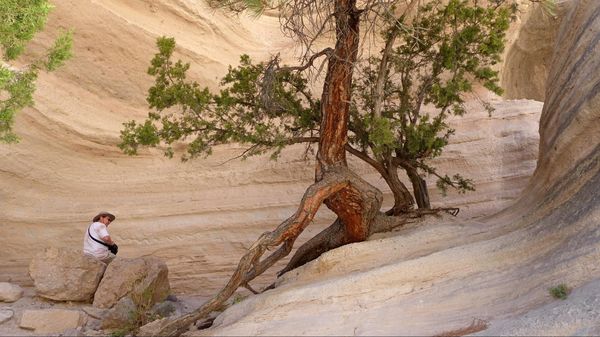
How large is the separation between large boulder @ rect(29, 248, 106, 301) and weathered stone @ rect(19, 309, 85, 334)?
0.57 m

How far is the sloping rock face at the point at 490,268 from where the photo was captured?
537 cm

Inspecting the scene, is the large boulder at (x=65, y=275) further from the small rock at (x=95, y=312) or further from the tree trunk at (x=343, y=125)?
the tree trunk at (x=343, y=125)

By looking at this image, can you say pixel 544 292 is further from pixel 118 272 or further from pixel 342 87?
pixel 118 272

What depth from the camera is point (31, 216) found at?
11031 millimetres

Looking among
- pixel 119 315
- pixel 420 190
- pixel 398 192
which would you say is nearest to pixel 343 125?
pixel 398 192

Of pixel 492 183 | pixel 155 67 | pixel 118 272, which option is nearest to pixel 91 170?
pixel 118 272

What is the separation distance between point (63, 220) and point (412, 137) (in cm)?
613

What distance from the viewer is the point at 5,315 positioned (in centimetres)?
885

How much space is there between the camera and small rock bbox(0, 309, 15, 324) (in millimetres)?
8766

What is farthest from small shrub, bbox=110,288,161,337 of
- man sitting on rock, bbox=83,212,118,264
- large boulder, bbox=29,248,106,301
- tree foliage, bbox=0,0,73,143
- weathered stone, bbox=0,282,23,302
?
tree foliage, bbox=0,0,73,143

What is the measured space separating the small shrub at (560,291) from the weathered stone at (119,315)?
17.0 feet

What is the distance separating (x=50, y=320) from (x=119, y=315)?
3.07 feet

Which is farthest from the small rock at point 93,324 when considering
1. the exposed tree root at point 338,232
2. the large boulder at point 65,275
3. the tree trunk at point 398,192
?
the tree trunk at point 398,192

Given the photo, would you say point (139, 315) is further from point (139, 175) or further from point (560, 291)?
Answer: point (560, 291)
